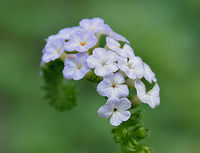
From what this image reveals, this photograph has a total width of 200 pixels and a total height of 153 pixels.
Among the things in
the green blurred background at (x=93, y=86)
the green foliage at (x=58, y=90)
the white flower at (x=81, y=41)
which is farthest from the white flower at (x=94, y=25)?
the green blurred background at (x=93, y=86)

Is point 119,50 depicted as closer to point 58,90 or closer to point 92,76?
point 92,76

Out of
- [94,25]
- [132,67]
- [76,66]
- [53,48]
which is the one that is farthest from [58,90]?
[132,67]

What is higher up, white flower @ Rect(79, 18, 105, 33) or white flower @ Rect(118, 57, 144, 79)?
white flower @ Rect(79, 18, 105, 33)

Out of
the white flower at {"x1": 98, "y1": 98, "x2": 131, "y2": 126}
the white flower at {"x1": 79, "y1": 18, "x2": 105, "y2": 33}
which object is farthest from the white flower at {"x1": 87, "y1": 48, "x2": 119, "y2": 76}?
the white flower at {"x1": 79, "y1": 18, "x2": 105, "y2": 33}

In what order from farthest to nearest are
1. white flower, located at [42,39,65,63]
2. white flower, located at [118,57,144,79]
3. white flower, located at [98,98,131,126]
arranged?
white flower, located at [42,39,65,63] → white flower, located at [118,57,144,79] → white flower, located at [98,98,131,126]

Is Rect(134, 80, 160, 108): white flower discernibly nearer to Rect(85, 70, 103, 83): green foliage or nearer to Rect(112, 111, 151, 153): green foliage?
Rect(112, 111, 151, 153): green foliage
